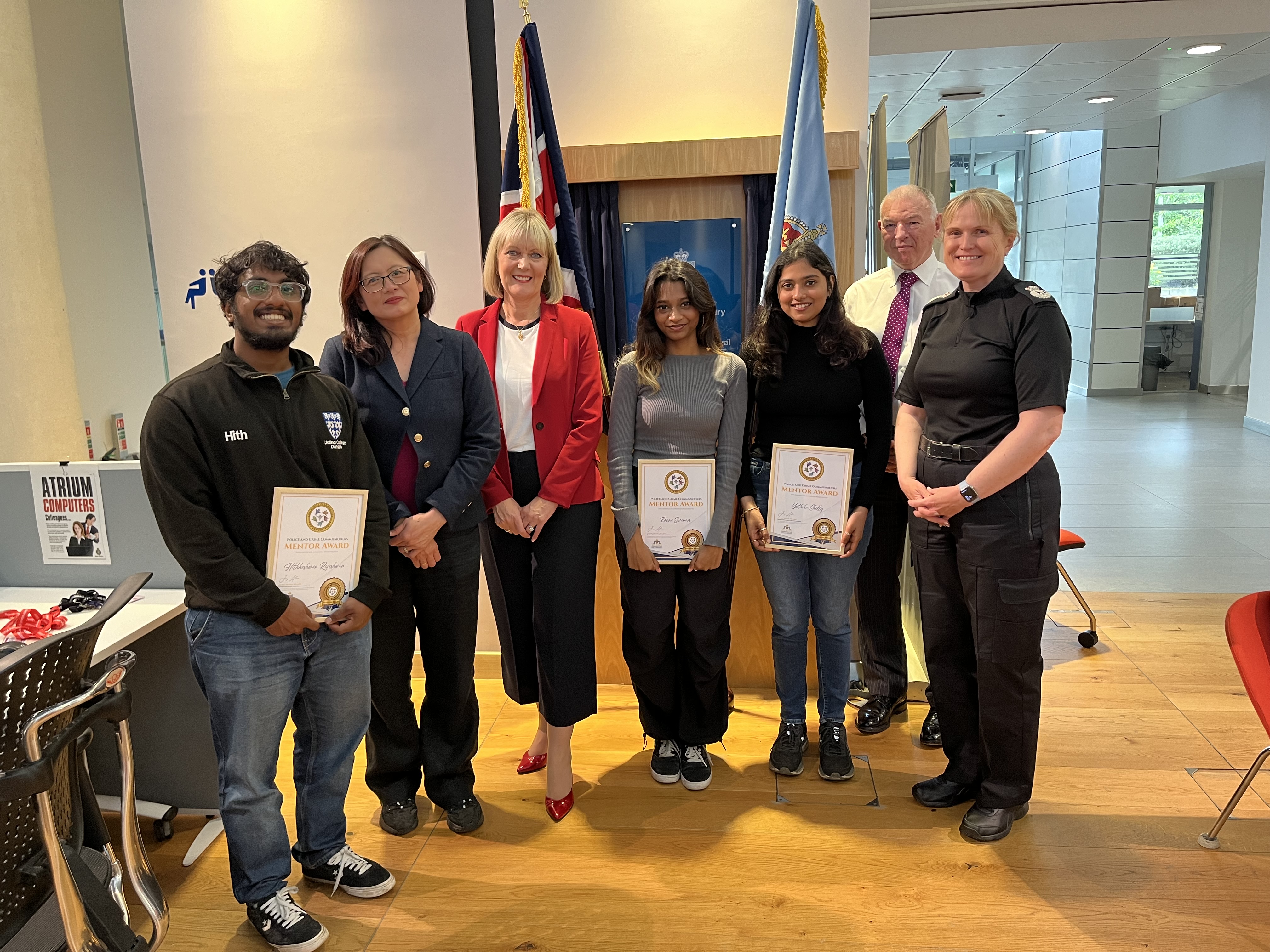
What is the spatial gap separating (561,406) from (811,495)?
81cm

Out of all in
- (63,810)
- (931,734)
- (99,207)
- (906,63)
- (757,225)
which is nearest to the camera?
(63,810)

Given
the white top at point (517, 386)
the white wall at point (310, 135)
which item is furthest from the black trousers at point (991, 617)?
the white wall at point (310, 135)

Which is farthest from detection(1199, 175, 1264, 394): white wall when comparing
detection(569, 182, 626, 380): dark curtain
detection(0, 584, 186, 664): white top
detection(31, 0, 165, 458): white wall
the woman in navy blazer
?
detection(0, 584, 186, 664): white top

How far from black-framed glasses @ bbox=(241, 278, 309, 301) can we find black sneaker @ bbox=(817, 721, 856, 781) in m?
2.13

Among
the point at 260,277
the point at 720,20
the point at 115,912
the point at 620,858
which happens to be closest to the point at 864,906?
the point at 620,858

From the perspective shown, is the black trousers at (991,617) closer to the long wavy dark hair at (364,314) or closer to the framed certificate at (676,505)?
the framed certificate at (676,505)

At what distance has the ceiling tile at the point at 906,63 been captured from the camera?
21.9 ft

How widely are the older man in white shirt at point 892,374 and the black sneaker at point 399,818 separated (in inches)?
63.9

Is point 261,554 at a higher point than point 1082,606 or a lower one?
higher

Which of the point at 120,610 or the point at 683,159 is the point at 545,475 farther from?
the point at 683,159

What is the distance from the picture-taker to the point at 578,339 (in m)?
2.69

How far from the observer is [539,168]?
10.7 ft

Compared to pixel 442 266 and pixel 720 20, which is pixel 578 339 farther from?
pixel 720 20

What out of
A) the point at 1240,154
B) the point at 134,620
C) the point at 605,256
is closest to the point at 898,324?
the point at 605,256
